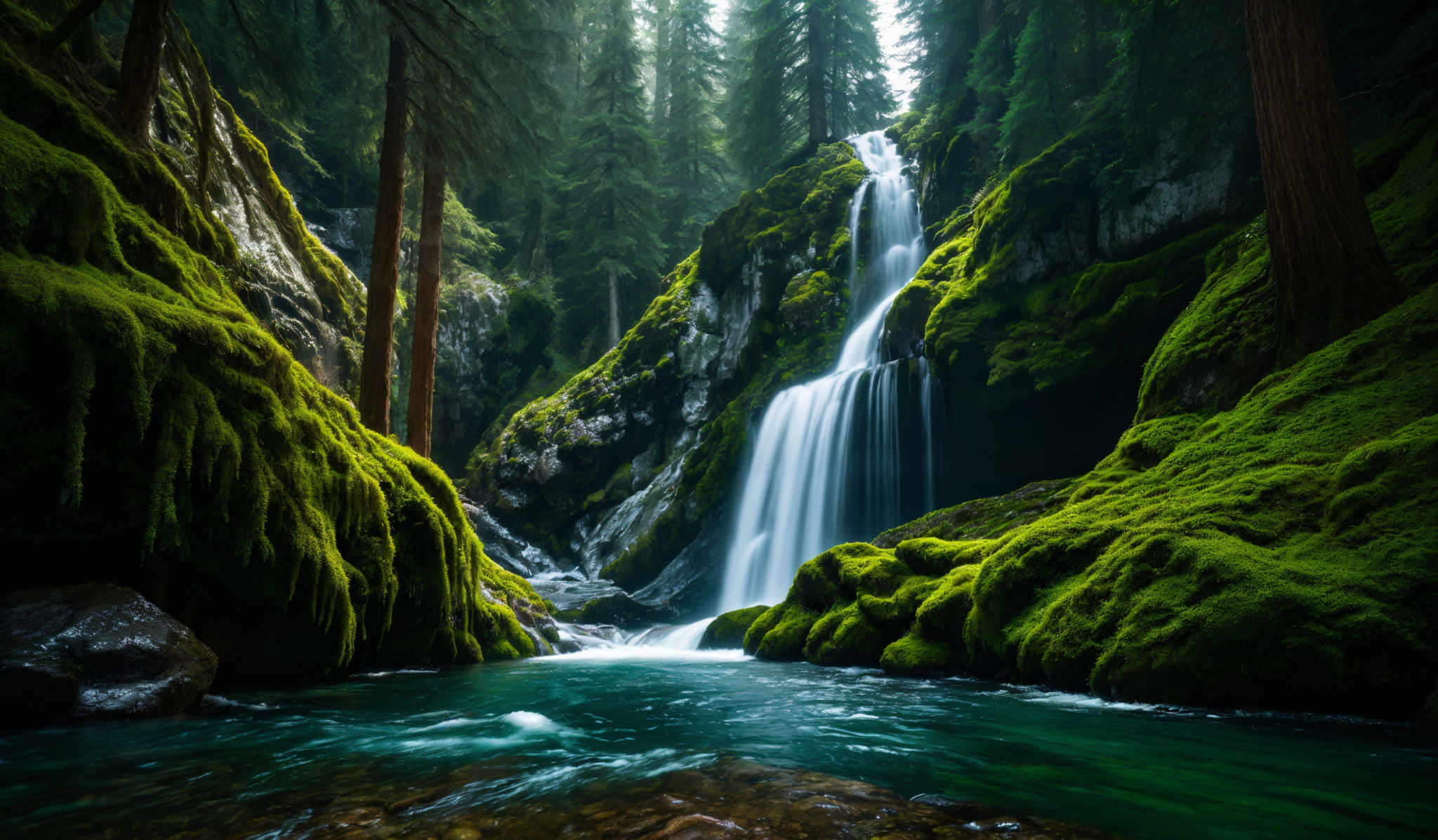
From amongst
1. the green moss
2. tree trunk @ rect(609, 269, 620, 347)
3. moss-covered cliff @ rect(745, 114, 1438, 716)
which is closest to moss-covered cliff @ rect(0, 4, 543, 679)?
the green moss

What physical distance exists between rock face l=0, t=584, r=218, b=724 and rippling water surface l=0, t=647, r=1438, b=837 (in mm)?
166

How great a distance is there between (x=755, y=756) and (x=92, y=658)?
395 centimetres

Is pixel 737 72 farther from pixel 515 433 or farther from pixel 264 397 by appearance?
pixel 264 397

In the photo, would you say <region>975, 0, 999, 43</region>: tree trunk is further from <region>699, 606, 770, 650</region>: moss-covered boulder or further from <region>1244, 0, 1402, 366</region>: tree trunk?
<region>699, 606, 770, 650</region>: moss-covered boulder

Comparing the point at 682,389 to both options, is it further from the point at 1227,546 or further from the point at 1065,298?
the point at 1227,546

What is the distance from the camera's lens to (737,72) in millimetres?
33844

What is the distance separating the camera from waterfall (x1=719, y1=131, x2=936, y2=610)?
14055mm

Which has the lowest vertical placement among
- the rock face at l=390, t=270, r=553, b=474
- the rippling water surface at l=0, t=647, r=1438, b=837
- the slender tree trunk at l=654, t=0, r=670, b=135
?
the rippling water surface at l=0, t=647, r=1438, b=837

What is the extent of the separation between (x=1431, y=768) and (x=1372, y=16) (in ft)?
38.3

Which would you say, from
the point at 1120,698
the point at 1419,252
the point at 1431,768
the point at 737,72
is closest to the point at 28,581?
the point at 1120,698

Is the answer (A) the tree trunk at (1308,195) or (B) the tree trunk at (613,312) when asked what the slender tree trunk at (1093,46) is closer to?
(A) the tree trunk at (1308,195)

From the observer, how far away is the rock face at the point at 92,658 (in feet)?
12.0

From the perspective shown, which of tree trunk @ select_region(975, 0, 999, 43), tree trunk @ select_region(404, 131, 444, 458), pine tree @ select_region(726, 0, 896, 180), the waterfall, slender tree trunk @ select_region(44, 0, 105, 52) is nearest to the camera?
slender tree trunk @ select_region(44, 0, 105, 52)

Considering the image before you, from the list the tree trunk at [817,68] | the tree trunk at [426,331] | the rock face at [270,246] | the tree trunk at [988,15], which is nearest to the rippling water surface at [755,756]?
the tree trunk at [426,331]
